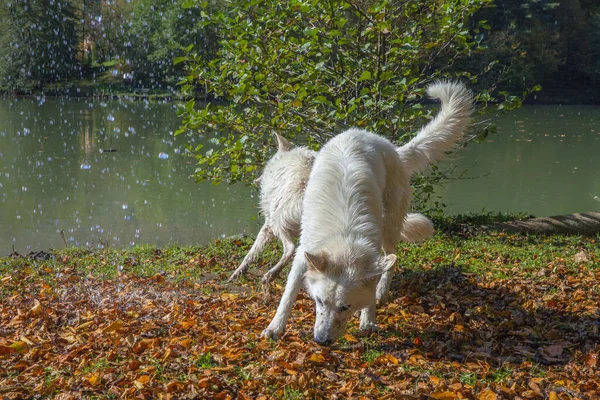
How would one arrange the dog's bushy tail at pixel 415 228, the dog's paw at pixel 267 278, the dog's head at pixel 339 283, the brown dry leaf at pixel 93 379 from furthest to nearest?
the dog's bushy tail at pixel 415 228
the dog's paw at pixel 267 278
the dog's head at pixel 339 283
the brown dry leaf at pixel 93 379

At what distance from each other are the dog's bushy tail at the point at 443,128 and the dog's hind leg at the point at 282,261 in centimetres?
160

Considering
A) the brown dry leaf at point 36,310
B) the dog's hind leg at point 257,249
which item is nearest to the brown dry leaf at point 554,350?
the dog's hind leg at point 257,249

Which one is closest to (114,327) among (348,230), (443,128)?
(348,230)

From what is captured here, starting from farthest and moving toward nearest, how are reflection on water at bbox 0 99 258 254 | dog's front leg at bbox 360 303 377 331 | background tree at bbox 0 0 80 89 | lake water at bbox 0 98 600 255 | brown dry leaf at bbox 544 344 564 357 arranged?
background tree at bbox 0 0 80 89 < lake water at bbox 0 98 600 255 < reflection on water at bbox 0 99 258 254 < dog's front leg at bbox 360 303 377 331 < brown dry leaf at bbox 544 344 564 357

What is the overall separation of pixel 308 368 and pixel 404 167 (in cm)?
278

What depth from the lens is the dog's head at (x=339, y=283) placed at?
4340 mm

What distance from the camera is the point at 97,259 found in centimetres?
850

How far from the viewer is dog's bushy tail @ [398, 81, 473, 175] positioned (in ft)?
21.9

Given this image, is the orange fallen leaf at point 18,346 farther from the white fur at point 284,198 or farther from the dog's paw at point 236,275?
the dog's paw at point 236,275

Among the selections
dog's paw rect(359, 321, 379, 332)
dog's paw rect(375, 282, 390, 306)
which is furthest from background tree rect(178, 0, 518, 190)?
dog's paw rect(359, 321, 379, 332)

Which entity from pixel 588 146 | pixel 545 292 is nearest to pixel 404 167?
pixel 545 292

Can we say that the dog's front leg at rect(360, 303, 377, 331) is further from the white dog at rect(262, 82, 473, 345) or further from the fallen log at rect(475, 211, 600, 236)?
the fallen log at rect(475, 211, 600, 236)

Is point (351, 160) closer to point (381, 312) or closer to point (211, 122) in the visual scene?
point (381, 312)

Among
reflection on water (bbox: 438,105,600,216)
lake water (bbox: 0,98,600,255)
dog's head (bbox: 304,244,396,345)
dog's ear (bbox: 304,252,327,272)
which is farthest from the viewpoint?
reflection on water (bbox: 438,105,600,216)
